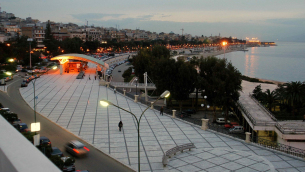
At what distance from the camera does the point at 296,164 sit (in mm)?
13109

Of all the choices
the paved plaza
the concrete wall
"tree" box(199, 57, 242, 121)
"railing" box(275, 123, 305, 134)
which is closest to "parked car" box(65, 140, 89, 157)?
the paved plaza

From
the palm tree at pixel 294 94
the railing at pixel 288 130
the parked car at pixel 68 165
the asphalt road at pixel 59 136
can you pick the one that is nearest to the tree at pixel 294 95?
the palm tree at pixel 294 94

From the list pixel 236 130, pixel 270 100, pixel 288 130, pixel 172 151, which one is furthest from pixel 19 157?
pixel 270 100

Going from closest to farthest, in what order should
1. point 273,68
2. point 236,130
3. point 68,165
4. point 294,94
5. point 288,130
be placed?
point 68,165, point 288,130, point 236,130, point 294,94, point 273,68

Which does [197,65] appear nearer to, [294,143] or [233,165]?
[294,143]

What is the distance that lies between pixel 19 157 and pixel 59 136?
16.2 m

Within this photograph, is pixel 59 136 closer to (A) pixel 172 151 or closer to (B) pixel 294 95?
(A) pixel 172 151

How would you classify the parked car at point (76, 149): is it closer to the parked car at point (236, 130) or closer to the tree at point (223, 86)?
the parked car at point (236, 130)

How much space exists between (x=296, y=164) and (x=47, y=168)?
1422 centimetres

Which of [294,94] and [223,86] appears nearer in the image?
[223,86]

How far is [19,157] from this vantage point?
2.06m

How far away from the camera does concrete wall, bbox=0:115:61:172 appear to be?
1.85m

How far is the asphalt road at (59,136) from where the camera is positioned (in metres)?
13.1

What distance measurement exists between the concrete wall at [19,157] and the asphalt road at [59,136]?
10944mm
